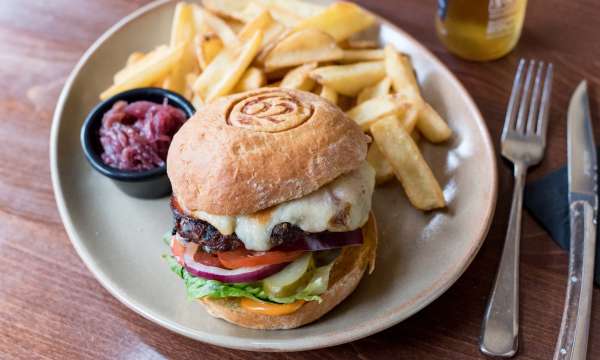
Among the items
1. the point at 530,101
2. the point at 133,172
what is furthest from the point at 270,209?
the point at 530,101

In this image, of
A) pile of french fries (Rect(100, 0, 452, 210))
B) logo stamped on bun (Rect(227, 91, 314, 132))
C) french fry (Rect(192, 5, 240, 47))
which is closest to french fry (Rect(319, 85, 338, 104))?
pile of french fries (Rect(100, 0, 452, 210))

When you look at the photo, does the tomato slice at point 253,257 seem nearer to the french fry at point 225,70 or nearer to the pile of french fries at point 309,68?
the pile of french fries at point 309,68

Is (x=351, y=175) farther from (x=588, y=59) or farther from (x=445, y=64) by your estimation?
(x=588, y=59)

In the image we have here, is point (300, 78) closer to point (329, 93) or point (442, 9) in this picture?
point (329, 93)

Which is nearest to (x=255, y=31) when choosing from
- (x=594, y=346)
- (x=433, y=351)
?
(x=433, y=351)

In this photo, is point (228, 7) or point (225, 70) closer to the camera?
point (225, 70)
